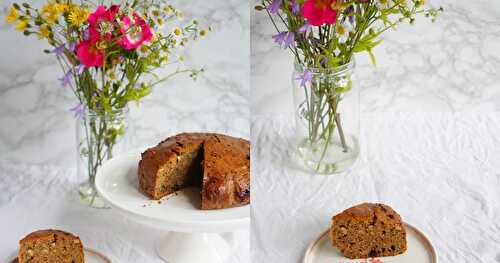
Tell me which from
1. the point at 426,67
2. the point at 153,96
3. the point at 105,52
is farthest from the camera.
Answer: the point at 426,67

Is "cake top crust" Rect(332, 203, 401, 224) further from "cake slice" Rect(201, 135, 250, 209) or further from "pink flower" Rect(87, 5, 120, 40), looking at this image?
"pink flower" Rect(87, 5, 120, 40)

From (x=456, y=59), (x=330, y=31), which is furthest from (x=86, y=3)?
(x=456, y=59)

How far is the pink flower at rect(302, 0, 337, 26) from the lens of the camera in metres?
1.30

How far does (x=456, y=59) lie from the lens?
68.0 inches

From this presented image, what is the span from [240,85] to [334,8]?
0.88ft

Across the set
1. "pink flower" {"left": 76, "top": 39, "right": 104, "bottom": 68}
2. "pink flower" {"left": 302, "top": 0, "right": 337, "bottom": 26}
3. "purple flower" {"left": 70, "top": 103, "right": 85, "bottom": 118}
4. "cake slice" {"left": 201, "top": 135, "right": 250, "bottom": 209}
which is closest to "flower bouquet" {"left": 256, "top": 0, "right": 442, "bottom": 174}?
"pink flower" {"left": 302, "top": 0, "right": 337, "bottom": 26}

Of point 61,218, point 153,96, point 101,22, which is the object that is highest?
point 101,22

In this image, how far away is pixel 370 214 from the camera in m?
1.31

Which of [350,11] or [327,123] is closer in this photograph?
[350,11]

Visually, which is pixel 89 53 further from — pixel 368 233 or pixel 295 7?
pixel 368 233

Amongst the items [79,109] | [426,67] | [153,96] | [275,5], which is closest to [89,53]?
[79,109]

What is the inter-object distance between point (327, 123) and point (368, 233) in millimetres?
343

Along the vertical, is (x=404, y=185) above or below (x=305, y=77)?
below

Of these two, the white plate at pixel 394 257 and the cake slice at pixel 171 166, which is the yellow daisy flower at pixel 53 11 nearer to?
the cake slice at pixel 171 166
